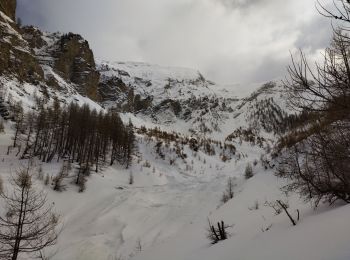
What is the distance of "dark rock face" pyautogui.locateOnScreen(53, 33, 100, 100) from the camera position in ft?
342

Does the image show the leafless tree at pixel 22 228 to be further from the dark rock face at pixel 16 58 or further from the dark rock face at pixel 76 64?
the dark rock face at pixel 76 64

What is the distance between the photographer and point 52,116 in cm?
5666

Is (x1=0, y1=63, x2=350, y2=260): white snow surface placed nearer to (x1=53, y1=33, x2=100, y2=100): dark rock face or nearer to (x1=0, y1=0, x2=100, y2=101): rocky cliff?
(x1=0, y1=0, x2=100, y2=101): rocky cliff

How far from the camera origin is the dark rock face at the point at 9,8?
8549 cm

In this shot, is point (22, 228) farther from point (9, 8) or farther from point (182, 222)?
point (9, 8)

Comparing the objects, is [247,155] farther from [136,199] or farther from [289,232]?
[289,232]

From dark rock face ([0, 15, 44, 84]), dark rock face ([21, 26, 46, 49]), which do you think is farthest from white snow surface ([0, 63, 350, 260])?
dark rock face ([21, 26, 46, 49])

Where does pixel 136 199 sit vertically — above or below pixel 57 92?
below

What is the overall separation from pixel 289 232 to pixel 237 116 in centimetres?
18201

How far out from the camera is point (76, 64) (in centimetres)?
10888

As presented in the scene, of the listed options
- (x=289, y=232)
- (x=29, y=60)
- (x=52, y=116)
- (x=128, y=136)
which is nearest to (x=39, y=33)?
(x=29, y=60)

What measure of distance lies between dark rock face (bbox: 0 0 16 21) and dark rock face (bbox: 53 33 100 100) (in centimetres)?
1805

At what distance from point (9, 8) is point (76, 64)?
26.1m

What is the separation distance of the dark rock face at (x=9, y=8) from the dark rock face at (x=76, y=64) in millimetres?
18045
